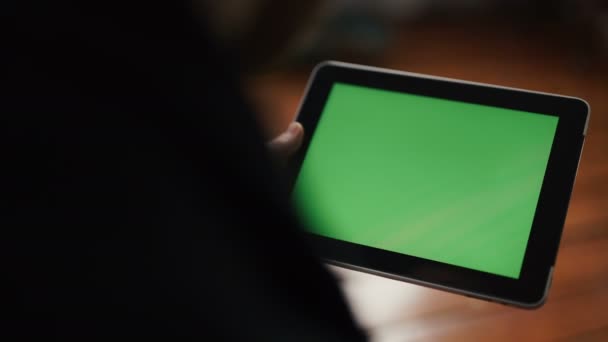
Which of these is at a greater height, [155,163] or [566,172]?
[155,163]

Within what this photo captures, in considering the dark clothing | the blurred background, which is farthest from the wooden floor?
the dark clothing

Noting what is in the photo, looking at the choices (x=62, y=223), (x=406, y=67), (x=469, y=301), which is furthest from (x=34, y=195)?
(x=406, y=67)

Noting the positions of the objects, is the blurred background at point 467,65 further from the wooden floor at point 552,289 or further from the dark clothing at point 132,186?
the dark clothing at point 132,186

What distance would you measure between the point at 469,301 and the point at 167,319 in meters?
0.94

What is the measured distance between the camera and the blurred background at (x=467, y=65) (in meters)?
1.05

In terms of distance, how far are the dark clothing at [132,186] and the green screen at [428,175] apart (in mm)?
333

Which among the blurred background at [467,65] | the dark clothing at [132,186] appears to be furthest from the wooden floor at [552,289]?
the dark clothing at [132,186]

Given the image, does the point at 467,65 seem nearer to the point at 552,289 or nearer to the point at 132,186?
the point at 552,289

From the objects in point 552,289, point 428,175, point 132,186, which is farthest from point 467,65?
point 132,186

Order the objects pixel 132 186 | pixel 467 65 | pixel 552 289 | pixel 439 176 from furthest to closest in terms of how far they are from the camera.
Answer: pixel 467 65, pixel 552 289, pixel 439 176, pixel 132 186

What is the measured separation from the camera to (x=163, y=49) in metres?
0.23

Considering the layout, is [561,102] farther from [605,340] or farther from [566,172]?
[605,340]

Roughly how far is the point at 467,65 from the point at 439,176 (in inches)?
41.1

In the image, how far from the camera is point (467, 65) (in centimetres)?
162
